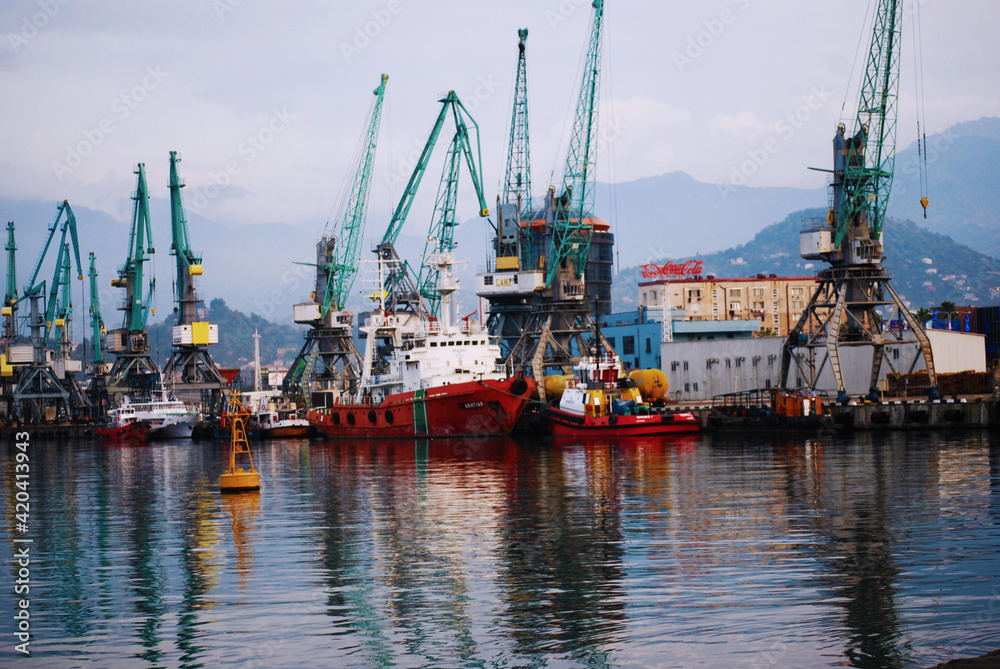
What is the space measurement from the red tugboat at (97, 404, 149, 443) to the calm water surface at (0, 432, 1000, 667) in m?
69.7

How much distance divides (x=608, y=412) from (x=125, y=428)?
63.4 meters

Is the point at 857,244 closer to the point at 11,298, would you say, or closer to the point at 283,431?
the point at 283,431

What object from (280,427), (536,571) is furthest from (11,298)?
(536,571)

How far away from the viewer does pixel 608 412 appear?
7719 centimetres

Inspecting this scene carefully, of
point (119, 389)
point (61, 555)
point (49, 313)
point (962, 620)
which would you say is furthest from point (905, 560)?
point (49, 313)

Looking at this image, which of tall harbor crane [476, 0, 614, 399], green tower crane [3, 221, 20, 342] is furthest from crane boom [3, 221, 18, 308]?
tall harbor crane [476, 0, 614, 399]

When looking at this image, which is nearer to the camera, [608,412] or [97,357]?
[608,412]

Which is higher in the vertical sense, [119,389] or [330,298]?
[330,298]

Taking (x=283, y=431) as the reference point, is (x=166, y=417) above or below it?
above

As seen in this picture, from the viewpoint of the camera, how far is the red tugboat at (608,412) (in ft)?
245

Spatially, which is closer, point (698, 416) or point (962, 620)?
point (962, 620)

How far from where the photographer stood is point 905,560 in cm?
2484

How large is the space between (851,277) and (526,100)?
44268mm

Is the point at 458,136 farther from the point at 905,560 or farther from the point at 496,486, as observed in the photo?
the point at 905,560
